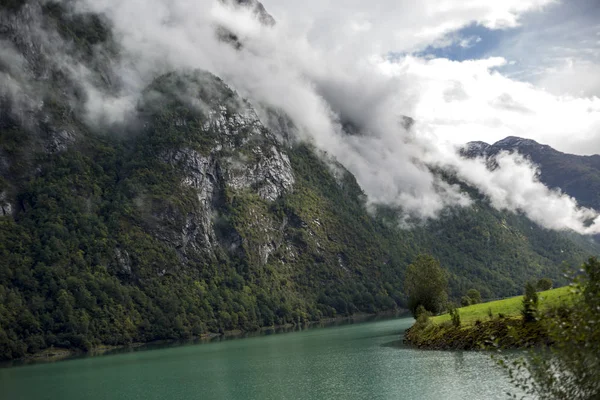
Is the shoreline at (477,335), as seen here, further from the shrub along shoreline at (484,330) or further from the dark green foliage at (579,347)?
the dark green foliage at (579,347)

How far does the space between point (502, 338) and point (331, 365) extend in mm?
23250

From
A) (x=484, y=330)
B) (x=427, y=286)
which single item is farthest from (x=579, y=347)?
(x=427, y=286)

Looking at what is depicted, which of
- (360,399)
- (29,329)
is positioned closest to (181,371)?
(360,399)

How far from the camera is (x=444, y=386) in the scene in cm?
4806

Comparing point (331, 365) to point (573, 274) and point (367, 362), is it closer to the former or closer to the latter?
point (367, 362)

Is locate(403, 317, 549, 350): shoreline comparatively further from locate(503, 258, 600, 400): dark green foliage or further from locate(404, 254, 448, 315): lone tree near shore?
locate(503, 258, 600, 400): dark green foliage

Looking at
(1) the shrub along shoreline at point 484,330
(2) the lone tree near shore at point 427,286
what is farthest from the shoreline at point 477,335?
(2) the lone tree near shore at point 427,286

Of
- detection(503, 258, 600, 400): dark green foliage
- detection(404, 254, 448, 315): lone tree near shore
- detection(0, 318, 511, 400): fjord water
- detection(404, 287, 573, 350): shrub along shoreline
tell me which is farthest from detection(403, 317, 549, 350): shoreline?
detection(503, 258, 600, 400): dark green foliage

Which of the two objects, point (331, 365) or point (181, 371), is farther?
point (181, 371)

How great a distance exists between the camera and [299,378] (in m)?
65.6

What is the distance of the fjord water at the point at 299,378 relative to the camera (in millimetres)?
49812

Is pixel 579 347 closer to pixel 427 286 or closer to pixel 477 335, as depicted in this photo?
pixel 477 335

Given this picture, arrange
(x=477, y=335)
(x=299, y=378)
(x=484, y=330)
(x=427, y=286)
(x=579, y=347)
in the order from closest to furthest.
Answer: (x=579, y=347)
(x=299, y=378)
(x=484, y=330)
(x=477, y=335)
(x=427, y=286)

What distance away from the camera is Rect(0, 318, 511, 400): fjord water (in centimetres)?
4981
